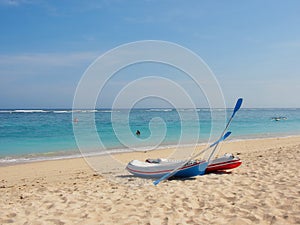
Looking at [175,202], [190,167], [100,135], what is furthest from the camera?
[100,135]

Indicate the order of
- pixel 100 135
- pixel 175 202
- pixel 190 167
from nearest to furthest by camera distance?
pixel 175 202
pixel 190 167
pixel 100 135

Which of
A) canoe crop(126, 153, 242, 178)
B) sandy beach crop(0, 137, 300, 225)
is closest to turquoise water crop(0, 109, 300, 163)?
canoe crop(126, 153, 242, 178)

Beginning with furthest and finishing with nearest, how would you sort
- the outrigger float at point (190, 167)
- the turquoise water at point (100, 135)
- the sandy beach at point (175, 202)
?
the turquoise water at point (100, 135) → the outrigger float at point (190, 167) → the sandy beach at point (175, 202)

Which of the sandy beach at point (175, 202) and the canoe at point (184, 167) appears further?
the canoe at point (184, 167)

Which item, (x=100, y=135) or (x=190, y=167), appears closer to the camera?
(x=190, y=167)

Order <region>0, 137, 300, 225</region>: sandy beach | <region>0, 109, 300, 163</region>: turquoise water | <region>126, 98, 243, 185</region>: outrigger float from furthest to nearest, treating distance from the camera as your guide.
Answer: <region>0, 109, 300, 163</region>: turquoise water < <region>126, 98, 243, 185</region>: outrigger float < <region>0, 137, 300, 225</region>: sandy beach

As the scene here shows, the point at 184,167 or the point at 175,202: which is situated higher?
the point at 184,167

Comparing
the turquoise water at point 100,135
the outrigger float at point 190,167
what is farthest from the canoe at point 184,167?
the turquoise water at point 100,135

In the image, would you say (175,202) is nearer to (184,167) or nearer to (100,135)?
(184,167)

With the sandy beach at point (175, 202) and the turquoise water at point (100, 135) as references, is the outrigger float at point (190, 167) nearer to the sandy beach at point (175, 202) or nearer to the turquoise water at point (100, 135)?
the sandy beach at point (175, 202)

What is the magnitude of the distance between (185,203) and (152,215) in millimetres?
831

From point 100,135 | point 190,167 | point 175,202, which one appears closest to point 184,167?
point 190,167

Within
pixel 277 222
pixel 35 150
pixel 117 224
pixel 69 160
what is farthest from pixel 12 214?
pixel 35 150

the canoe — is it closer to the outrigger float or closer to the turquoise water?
the outrigger float
